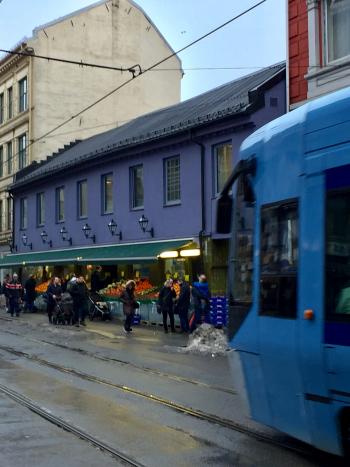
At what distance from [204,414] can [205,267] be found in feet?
42.3

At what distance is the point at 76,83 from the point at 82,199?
14263 millimetres

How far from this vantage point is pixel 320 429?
5.17 meters

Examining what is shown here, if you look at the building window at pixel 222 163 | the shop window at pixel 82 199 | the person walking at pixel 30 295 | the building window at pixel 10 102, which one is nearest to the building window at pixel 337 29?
the building window at pixel 222 163

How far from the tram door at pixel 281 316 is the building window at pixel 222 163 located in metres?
14.7

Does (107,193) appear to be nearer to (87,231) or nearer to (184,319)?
(87,231)

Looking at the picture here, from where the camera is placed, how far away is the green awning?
2098 centimetres

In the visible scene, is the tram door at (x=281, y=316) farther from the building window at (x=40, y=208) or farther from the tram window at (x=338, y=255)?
the building window at (x=40, y=208)

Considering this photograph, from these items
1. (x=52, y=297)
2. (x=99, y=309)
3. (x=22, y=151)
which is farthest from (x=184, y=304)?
(x=22, y=151)

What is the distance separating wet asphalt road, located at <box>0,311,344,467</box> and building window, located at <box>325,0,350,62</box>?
794 cm

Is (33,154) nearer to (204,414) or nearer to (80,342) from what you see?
(80,342)

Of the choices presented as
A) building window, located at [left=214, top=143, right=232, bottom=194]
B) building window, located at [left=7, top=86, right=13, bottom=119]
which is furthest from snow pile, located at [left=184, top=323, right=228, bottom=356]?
building window, located at [left=7, top=86, right=13, bottom=119]

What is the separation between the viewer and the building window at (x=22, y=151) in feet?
131

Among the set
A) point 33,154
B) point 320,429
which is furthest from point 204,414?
point 33,154

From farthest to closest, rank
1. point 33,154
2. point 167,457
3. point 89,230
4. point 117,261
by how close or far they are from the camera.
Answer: point 33,154 → point 89,230 → point 117,261 → point 167,457
